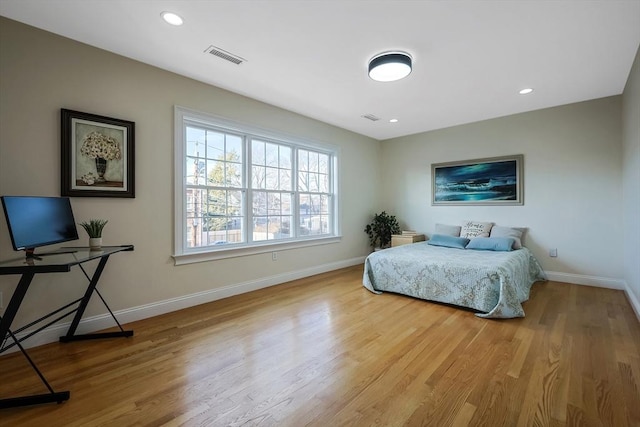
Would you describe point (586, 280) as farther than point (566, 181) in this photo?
No

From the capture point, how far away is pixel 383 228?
5.79 metres

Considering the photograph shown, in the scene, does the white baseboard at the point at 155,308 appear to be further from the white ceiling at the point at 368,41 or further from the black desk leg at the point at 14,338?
the white ceiling at the point at 368,41

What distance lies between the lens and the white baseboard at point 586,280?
3787 mm

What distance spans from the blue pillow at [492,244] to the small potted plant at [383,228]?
1685 millimetres

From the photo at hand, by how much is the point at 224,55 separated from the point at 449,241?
13.0ft

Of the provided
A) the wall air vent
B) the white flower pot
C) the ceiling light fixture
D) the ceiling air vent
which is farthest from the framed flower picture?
the wall air vent

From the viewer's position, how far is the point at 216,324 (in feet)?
9.11

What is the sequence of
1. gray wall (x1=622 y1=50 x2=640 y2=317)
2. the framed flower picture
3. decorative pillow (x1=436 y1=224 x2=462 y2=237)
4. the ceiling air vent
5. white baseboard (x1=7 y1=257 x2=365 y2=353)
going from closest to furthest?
1. white baseboard (x1=7 y1=257 x2=365 y2=353)
2. the framed flower picture
3. the ceiling air vent
4. gray wall (x1=622 y1=50 x2=640 y2=317)
5. decorative pillow (x1=436 y1=224 x2=462 y2=237)

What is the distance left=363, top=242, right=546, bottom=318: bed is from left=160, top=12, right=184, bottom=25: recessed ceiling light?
3301 millimetres

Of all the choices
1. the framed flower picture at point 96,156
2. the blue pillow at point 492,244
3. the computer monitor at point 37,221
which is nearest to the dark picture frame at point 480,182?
the blue pillow at point 492,244

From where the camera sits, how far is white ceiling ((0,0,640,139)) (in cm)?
214

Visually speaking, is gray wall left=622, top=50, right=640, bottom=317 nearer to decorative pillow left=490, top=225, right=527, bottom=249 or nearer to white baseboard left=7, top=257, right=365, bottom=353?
decorative pillow left=490, top=225, right=527, bottom=249

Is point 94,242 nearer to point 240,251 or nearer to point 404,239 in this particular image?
point 240,251

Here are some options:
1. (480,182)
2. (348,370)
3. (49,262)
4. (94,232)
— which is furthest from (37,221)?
(480,182)
